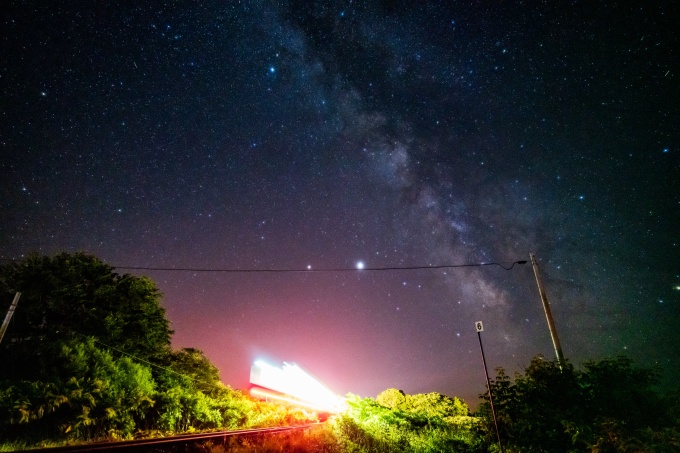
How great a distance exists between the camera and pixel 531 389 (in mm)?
11656

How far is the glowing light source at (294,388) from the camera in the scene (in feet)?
73.4

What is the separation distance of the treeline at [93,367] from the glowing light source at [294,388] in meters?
1.91

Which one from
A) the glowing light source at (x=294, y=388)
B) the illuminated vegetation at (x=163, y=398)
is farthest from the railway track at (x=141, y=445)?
the glowing light source at (x=294, y=388)

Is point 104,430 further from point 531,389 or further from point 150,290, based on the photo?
point 531,389

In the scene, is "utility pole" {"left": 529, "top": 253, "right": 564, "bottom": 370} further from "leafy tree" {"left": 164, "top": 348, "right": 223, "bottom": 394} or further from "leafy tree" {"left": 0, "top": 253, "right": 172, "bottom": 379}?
"leafy tree" {"left": 0, "top": 253, "right": 172, "bottom": 379}

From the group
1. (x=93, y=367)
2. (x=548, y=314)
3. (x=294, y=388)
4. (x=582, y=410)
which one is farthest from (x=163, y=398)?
(x=548, y=314)

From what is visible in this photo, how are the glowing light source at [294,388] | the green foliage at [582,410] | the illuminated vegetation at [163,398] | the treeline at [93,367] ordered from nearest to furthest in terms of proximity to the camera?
1. the green foliage at [582,410]
2. the illuminated vegetation at [163,398]
3. the treeline at [93,367]
4. the glowing light source at [294,388]

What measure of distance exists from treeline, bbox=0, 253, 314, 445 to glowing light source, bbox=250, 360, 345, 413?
6.28ft

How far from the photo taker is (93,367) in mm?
15508

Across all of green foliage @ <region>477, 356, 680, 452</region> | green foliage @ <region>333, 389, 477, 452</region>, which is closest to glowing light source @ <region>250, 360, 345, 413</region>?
green foliage @ <region>333, 389, 477, 452</region>

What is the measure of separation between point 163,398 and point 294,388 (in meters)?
11.8

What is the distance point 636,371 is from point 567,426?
3045 mm

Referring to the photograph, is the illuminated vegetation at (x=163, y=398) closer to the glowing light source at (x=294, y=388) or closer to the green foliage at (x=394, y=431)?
the green foliage at (x=394, y=431)

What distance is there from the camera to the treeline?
11234 millimetres
